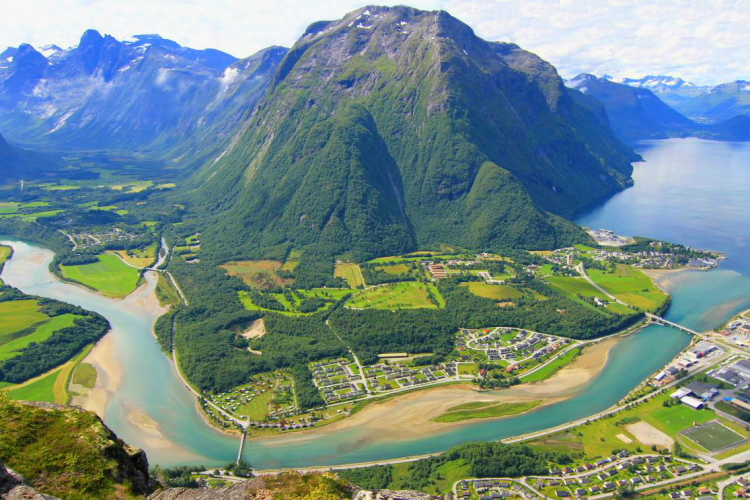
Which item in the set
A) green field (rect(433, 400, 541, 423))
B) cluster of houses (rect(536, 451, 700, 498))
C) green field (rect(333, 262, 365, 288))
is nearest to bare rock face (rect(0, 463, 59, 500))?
cluster of houses (rect(536, 451, 700, 498))

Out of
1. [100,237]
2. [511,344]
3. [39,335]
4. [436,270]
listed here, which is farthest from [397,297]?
[100,237]

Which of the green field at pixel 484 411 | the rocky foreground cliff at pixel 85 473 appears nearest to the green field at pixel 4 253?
the green field at pixel 484 411

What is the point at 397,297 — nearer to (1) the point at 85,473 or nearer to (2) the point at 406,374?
(2) the point at 406,374

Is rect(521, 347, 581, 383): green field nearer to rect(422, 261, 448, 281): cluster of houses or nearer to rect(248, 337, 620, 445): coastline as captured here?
rect(248, 337, 620, 445): coastline

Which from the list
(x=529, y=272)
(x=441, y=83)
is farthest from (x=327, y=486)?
(x=441, y=83)

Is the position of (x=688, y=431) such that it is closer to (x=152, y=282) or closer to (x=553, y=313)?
(x=553, y=313)

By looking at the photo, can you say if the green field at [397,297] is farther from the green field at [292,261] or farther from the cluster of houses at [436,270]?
the green field at [292,261]
